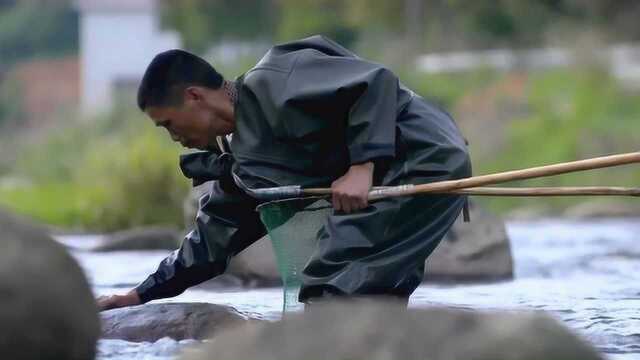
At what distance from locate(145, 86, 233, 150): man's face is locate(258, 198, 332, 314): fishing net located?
0.37 metres

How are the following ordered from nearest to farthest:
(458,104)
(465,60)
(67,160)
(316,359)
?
(316,359)
(67,160)
(458,104)
(465,60)

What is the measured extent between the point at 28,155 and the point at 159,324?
24.3 metres

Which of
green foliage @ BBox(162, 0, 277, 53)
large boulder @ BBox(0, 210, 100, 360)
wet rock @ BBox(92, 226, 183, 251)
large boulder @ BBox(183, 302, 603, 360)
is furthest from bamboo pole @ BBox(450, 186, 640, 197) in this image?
green foliage @ BBox(162, 0, 277, 53)

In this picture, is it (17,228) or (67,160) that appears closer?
(17,228)

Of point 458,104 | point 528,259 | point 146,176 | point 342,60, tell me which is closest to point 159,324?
point 342,60

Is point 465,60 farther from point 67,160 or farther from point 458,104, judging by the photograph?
point 67,160

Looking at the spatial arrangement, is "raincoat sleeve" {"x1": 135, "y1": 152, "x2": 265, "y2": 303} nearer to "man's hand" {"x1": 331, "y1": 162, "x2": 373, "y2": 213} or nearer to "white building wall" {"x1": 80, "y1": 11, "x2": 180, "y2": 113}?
"man's hand" {"x1": 331, "y1": 162, "x2": 373, "y2": 213}

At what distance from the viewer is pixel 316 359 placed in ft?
12.9

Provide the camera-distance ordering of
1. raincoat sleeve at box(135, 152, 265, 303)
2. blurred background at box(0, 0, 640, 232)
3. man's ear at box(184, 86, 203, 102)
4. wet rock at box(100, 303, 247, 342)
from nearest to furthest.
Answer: man's ear at box(184, 86, 203, 102) → raincoat sleeve at box(135, 152, 265, 303) → wet rock at box(100, 303, 247, 342) → blurred background at box(0, 0, 640, 232)

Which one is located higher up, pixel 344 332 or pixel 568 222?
pixel 344 332

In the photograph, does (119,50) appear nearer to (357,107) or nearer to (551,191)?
(551,191)

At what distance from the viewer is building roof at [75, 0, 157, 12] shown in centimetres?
3838

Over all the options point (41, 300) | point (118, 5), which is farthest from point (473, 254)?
point (118, 5)

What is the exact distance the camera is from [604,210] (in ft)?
75.6
